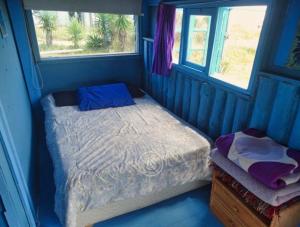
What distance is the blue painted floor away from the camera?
175 centimetres

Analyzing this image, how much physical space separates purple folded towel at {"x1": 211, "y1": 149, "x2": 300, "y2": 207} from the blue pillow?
1.72 m

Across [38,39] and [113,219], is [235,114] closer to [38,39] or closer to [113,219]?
[113,219]

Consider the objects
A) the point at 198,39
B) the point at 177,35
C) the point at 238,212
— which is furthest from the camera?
the point at 177,35

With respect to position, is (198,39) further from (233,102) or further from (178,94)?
(233,102)

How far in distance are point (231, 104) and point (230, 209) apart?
87cm

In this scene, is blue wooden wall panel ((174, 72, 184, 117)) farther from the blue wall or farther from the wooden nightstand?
the blue wall

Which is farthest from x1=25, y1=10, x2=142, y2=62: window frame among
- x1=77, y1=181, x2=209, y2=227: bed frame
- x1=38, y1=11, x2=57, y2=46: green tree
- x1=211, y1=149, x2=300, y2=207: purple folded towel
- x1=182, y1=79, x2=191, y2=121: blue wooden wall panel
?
x1=211, y1=149, x2=300, y2=207: purple folded towel

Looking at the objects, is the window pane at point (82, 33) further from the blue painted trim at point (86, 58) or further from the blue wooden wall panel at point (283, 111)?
the blue wooden wall panel at point (283, 111)

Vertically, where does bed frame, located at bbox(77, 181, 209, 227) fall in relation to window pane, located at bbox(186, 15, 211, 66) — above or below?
below

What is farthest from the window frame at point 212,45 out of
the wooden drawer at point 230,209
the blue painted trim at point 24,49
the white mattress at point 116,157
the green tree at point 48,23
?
the blue painted trim at point 24,49

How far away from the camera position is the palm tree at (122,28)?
10.3 feet

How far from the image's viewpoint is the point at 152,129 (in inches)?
87.5

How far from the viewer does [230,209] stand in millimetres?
1630

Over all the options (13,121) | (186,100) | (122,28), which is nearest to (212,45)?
(186,100)
